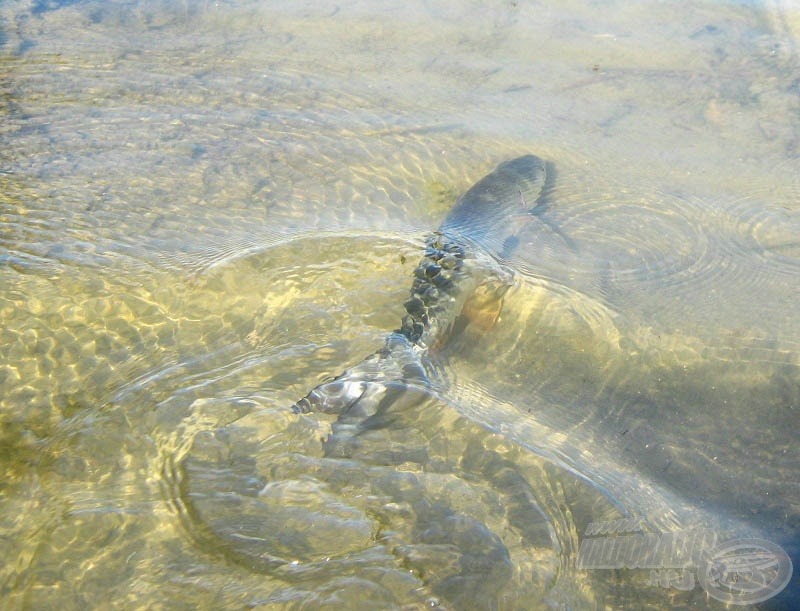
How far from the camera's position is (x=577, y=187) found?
18.1ft

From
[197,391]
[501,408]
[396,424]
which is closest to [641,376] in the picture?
[501,408]

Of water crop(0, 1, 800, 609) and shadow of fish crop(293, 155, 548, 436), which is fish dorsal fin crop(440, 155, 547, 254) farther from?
water crop(0, 1, 800, 609)

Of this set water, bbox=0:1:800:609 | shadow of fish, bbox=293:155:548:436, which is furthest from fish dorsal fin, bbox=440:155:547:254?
water, bbox=0:1:800:609

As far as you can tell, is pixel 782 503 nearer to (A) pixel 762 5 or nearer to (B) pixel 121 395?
(B) pixel 121 395

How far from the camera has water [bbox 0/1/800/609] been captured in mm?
2875

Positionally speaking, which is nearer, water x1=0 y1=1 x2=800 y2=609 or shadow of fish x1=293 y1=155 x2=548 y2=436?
water x1=0 y1=1 x2=800 y2=609

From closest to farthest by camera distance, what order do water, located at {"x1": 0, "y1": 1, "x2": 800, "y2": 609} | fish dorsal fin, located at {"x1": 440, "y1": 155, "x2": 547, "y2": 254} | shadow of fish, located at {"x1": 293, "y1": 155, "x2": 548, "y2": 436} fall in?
1. water, located at {"x1": 0, "y1": 1, "x2": 800, "y2": 609}
2. shadow of fish, located at {"x1": 293, "y1": 155, "x2": 548, "y2": 436}
3. fish dorsal fin, located at {"x1": 440, "y1": 155, "x2": 547, "y2": 254}

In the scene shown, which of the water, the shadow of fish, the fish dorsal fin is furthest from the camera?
the fish dorsal fin

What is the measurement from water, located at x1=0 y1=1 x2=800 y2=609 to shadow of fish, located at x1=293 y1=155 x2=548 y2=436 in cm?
12

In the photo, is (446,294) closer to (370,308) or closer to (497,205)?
(370,308)

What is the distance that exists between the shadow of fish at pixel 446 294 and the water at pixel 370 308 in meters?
0.12

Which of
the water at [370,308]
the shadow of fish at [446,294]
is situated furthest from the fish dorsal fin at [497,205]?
the water at [370,308]

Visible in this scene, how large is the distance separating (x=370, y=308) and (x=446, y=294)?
1.56 feet

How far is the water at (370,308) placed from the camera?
288 centimetres
